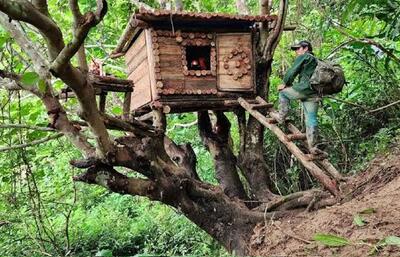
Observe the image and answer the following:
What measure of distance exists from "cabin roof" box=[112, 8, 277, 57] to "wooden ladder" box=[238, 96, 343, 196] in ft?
4.17

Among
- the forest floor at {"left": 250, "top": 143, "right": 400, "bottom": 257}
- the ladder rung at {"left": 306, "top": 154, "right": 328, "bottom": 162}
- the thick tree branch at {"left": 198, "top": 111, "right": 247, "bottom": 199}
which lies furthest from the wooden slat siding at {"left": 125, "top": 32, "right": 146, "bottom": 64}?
the forest floor at {"left": 250, "top": 143, "right": 400, "bottom": 257}

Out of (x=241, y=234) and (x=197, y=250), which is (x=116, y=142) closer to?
(x=241, y=234)

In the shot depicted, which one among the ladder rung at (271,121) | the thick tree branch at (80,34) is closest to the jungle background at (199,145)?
the ladder rung at (271,121)

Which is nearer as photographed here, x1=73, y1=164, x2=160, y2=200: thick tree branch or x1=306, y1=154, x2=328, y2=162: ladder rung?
x1=73, y1=164, x2=160, y2=200: thick tree branch

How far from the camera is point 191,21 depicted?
6652 mm

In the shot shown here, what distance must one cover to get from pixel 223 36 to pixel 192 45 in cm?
51

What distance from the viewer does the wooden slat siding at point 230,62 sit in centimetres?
694

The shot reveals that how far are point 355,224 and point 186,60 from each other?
362 centimetres

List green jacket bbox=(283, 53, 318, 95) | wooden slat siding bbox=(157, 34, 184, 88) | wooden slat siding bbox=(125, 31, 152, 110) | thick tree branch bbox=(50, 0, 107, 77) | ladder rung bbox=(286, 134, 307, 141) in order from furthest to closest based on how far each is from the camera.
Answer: wooden slat siding bbox=(125, 31, 152, 110) < wooden slat siding bbox=(157, 34, 184, 88) < green jacket bbox=(283, 53, 318, 95) < ladder rung bbox=(286, 134, 307, 141) < thick tree branch bbox=(50, 0, 107, 77)

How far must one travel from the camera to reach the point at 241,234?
574 cm

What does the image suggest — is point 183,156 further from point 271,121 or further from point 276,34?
point 276,34

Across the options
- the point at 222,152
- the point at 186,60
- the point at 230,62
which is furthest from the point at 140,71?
the point at 222,152

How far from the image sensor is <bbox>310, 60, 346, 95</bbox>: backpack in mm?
5793

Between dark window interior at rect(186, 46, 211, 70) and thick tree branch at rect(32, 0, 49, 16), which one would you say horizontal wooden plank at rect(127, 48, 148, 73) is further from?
thick tree branch at rect(32, 0, 49, 16)
